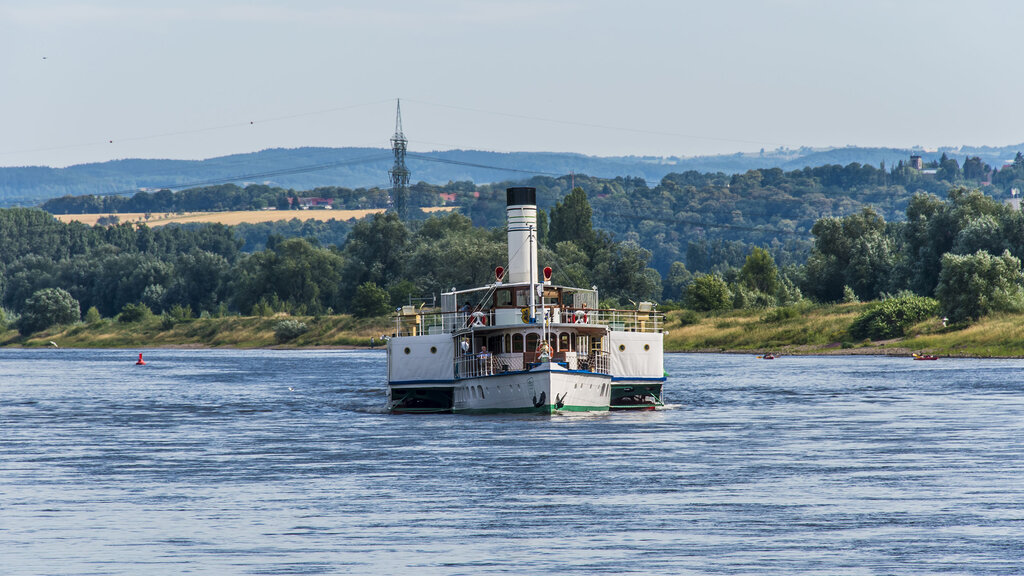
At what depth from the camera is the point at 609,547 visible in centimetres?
3044

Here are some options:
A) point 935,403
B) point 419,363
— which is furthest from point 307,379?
point 935,403

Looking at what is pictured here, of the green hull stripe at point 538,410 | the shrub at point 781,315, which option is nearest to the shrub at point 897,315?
the shrub at point 781,315

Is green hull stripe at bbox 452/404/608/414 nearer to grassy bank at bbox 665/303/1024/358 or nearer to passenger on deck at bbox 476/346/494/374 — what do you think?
passenger on deck at bbox 476/346/494/374

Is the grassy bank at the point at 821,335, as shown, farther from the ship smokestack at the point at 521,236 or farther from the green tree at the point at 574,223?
the ship smokestack at the point at 521,236

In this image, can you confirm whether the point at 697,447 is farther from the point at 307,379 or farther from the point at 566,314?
the point at 307,379

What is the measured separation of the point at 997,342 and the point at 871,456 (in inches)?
2880

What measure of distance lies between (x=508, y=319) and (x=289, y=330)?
134 metres

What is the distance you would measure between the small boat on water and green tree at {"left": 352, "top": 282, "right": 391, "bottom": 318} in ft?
379

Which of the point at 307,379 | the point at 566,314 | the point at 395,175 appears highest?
the point at 395,175

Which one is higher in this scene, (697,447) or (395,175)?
(395,175)

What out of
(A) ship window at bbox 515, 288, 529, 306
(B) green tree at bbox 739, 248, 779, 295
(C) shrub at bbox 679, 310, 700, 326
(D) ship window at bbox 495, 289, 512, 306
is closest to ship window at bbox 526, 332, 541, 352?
(A) ship window at bbox 515, 288, 529, 306

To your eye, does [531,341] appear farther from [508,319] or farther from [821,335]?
[821,335]

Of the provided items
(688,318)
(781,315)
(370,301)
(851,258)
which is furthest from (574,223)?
(781,315)

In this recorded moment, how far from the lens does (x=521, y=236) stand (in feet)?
213
